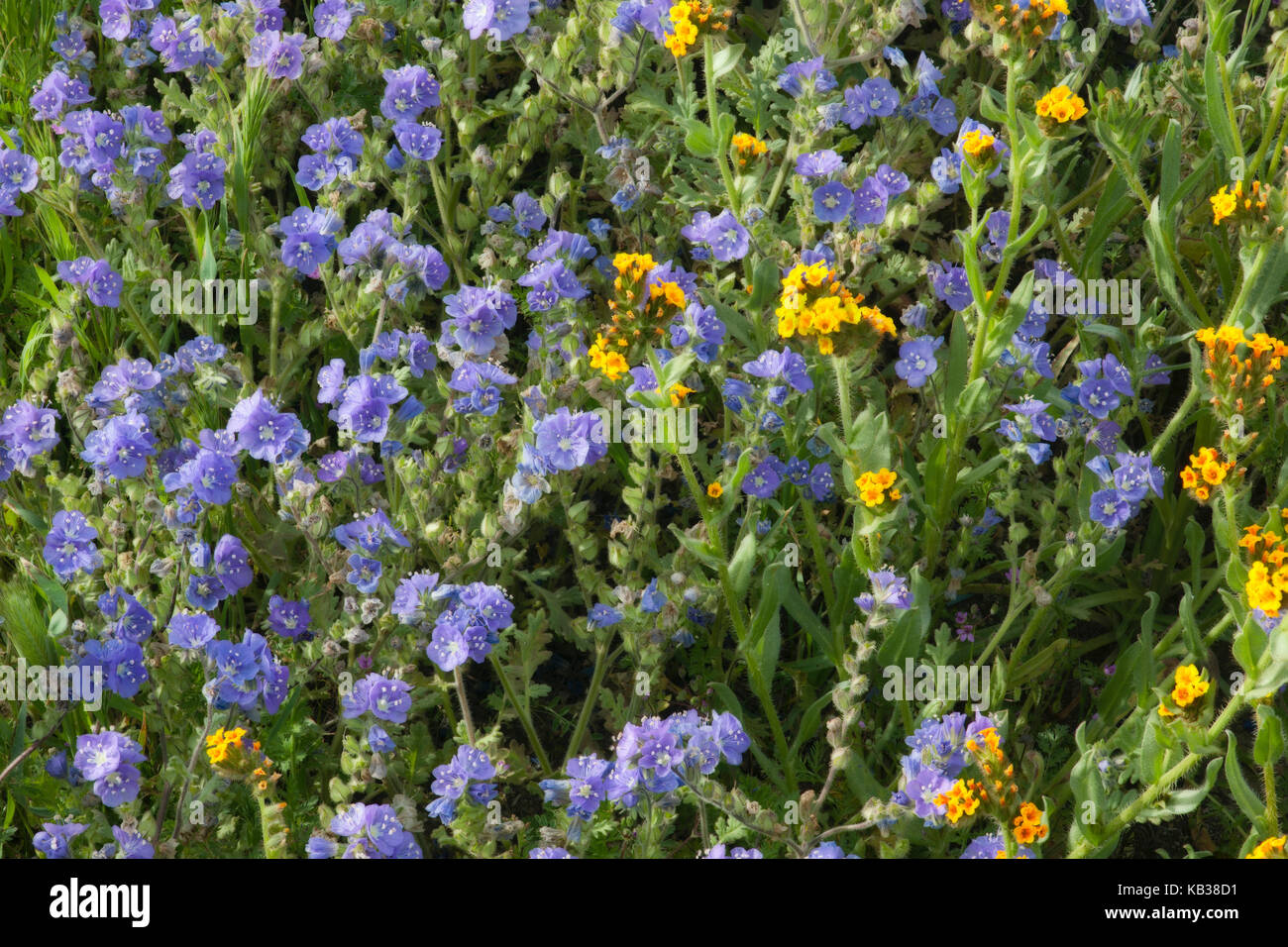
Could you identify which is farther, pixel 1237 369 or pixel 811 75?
pixel 811 75

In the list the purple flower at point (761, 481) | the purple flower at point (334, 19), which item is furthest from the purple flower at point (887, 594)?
the purple flower at point (334, 19)

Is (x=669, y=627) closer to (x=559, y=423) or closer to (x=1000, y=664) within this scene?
(x=559, y=423)

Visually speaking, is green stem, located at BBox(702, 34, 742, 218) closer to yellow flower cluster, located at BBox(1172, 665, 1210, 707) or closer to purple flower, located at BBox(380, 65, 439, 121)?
purple flower, located at BBox(380, 65, 439, 121)

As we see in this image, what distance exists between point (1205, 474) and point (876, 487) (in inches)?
26.9

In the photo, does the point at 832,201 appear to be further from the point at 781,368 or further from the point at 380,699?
the point at 380,699

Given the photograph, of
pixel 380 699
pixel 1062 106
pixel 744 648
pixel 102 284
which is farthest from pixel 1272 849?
pixel 102 284

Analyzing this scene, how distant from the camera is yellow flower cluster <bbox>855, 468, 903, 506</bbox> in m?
2.61

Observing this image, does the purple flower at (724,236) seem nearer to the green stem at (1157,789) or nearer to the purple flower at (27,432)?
the green stem at (1157,789)

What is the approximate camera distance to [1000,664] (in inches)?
106

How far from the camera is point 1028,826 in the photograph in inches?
93.7

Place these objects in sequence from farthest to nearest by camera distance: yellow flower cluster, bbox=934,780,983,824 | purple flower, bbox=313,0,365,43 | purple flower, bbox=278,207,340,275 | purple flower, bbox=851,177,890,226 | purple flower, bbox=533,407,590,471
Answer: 1. purple flower, bbox=313,0,365,43
2. purple flower, bbox=278,207,340,275
3. purple flower, bbox=851,177,890,226
4. purple flower, bbox=533,407,590,471
5. yellow flower cluster, bbox=934,780,983,824

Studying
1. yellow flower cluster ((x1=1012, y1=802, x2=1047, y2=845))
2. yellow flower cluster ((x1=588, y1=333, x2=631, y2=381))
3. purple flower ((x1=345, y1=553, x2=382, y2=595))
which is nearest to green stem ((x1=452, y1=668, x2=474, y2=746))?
purple flower ((x1=345, y1=553, x2=382, y2=595))

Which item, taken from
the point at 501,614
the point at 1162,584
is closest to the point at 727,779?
the point at 501,614

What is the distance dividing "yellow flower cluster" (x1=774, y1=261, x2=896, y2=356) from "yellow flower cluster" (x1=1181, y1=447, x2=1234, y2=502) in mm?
762
